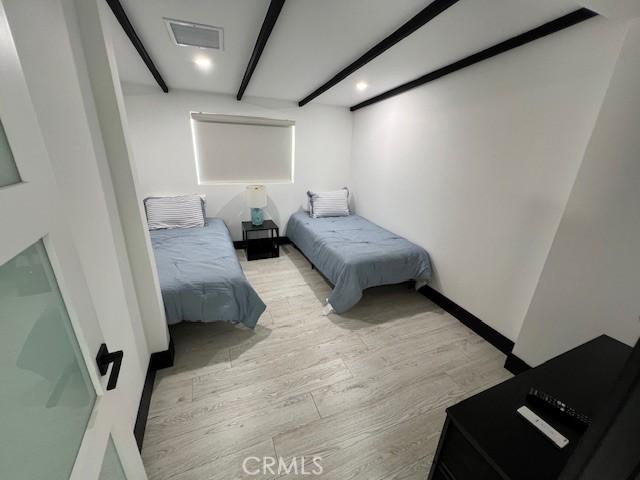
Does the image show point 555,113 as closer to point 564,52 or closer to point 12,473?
point 564,52

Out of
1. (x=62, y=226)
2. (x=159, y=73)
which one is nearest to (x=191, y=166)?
(x=159, y=73)

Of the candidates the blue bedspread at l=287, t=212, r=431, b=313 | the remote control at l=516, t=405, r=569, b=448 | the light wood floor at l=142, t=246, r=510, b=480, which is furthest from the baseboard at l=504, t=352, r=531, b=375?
the remote control at l=516, t=405, r=569, b=448

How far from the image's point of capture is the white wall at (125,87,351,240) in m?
2.95

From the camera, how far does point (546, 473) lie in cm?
66

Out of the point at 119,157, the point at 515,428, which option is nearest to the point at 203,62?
the point at 119,157

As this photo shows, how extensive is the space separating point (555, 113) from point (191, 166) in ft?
11.6

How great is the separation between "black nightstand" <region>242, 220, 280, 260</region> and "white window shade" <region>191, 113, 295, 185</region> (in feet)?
2.32

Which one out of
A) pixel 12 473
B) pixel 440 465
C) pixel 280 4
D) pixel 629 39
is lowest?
pixel 440 465

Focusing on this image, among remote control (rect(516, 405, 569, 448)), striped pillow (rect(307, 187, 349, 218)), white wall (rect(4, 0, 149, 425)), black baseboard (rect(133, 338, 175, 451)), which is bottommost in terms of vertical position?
black baseboard (rect(133, 338, 175, 451))

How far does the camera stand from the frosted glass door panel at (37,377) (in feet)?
1.40

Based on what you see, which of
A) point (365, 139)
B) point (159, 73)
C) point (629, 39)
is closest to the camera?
point (629, 39)

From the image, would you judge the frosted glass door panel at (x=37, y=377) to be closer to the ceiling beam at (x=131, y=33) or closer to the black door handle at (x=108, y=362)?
the black door handle at (x=108, y=362)

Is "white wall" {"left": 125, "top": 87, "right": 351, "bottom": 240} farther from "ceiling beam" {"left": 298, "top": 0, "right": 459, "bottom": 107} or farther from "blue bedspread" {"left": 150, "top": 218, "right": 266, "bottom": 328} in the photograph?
"blue bedspread" {"left": 150, "top": 218, "right": 266, "bottom": 328}

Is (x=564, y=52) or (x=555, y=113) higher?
(x=564, y=52)
